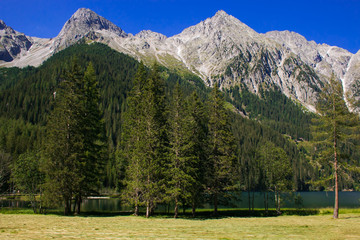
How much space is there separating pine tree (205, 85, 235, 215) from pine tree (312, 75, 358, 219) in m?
10.7

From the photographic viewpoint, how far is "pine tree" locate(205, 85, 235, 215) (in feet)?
108

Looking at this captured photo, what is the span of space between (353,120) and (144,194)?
24.3 metres

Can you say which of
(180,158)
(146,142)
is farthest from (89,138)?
(180,158)

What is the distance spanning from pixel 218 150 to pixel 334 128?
13915 mm

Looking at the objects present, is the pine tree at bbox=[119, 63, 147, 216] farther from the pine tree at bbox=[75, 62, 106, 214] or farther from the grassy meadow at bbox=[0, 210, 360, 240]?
the grassy meadow at bbox=[0, 210, 360, 240]

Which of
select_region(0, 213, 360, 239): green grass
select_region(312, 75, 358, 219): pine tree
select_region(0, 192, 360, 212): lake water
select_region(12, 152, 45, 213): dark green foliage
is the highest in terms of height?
select_region(312, 75, 358, 219): pine tree

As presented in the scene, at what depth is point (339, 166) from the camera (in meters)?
27.3

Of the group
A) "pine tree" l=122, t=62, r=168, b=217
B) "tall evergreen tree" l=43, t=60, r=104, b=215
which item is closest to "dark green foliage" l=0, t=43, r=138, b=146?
"pine tree" l=122, t=62, r=168, b=217

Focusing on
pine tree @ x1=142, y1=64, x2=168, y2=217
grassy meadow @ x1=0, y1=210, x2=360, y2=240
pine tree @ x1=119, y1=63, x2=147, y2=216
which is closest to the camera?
grassy meadow @ x1=0, y1=210, x2=360, y2=240

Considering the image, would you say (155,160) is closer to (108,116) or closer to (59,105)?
(59,105)

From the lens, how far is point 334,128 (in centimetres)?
2769

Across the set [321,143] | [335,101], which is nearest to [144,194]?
[321,143]

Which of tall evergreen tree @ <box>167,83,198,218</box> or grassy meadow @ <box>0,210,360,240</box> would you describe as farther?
tall evergreen tree @ <box>167,83,198,218</box>

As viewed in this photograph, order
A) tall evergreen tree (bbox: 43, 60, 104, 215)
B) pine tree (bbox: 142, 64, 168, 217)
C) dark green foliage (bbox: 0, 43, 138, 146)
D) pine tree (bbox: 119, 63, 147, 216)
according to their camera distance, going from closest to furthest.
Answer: tall evergreen tree (bbox: 43, 60, 104, 215), pine tree (bbox: 142, 64, 168, 217), pine tree (bbox: 119, 63, 147, 216), dark green foliage (bbox: 0, 43, 138, 146)
